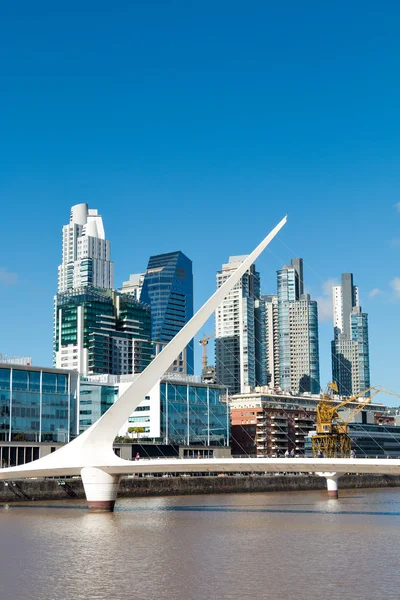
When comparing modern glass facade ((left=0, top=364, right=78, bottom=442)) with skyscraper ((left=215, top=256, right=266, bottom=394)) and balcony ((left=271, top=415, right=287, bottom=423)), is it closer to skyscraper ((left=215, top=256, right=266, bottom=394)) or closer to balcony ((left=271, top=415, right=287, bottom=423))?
balcony ((left=271, top=415, right=287, bottom=423))

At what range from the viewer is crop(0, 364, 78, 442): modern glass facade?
6297cm

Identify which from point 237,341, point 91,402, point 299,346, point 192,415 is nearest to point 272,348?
point 299,346

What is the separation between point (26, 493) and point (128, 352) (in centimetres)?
12176

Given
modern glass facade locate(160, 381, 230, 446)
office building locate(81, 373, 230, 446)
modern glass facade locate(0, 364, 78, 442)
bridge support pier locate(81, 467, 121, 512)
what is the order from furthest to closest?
modern glass facade locate(160, 381, 230, 446), office building locate(81, 373, 230, 446), modern glass facade locate(0, 364, 78, 442), bridge support pier locate(81, 467, 121, 512)

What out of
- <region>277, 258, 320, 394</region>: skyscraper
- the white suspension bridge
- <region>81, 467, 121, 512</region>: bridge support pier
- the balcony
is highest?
<region>277, 258, 320, 394</region>: skyscraper

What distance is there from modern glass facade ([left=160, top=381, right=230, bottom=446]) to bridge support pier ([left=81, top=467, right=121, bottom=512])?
39.6 meters

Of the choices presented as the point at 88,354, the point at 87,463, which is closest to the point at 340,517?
the point at 87,463

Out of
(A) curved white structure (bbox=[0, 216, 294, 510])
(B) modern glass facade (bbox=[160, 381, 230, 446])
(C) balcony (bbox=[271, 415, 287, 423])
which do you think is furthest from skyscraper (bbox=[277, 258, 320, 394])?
(A) curved white structure (bbox=[0, 216, 294, 510])

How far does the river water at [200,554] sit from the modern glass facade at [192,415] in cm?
3755

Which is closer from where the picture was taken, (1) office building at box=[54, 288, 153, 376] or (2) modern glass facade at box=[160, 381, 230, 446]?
(2) modern glass facade at box=[160, 381, 230, 446]

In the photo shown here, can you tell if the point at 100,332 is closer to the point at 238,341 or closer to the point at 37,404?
the point at 238,341

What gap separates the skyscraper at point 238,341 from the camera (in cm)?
17600

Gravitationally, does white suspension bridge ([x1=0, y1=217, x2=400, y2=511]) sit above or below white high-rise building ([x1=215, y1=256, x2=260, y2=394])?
below

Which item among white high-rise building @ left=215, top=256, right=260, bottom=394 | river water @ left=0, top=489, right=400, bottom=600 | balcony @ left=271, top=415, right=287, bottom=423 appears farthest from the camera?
white high-rise building @ left=215, top=256, right=260, bottom=394
